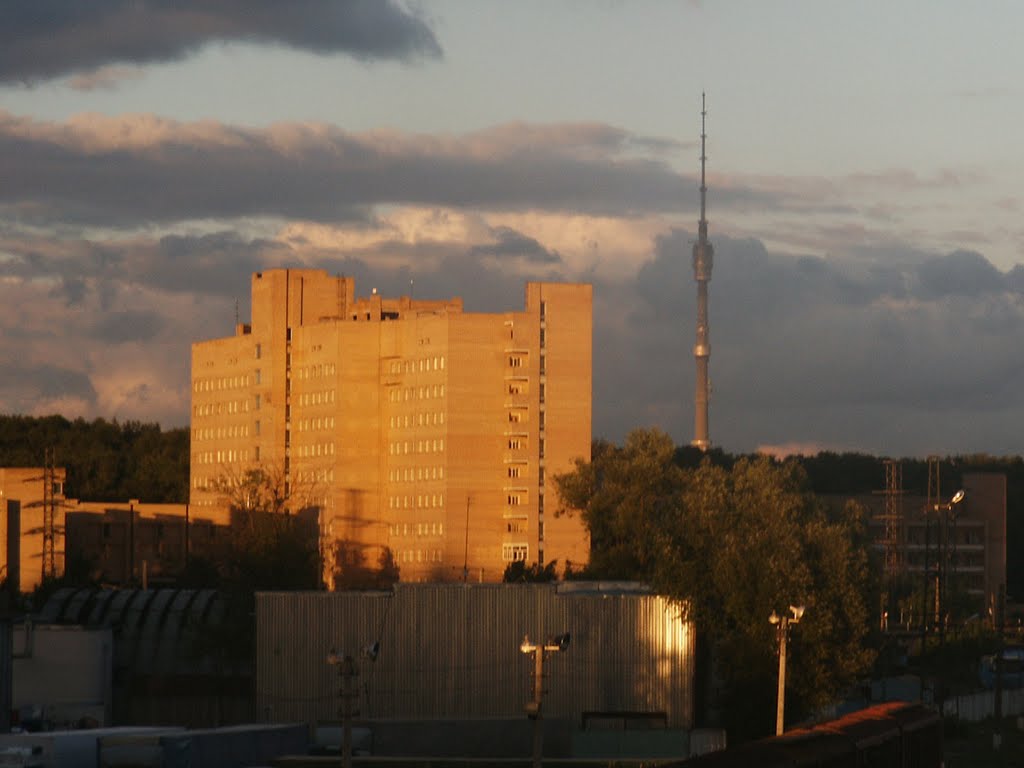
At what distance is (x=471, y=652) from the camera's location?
287ft

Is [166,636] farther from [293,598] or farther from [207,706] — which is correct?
[293,598]

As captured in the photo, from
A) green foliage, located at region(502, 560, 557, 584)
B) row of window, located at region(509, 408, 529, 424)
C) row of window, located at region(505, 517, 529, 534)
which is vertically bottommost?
green foliage, located at region(502, 560, 557, 584)

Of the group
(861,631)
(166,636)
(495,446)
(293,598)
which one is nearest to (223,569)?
(495,446)

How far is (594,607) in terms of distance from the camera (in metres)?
86.4

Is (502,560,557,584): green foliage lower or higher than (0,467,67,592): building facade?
lower

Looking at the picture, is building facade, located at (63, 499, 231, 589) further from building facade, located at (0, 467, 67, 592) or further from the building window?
the building window

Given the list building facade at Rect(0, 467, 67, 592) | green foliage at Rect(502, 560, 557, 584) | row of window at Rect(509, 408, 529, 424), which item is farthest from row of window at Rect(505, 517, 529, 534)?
building facade at Rect(0, 467, 67, 592)

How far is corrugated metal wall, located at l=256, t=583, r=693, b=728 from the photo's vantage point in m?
86.1

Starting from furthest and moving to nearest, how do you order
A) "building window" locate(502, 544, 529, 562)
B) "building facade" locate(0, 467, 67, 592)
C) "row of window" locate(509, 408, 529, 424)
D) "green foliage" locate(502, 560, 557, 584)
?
1. "row of window" locate(509, 408, 529, 424)
2. "building window" locate(502, 544, 529, 562)
3. "building facade" locate(0, 467, 67, 592)
4. "green foliage" locate(502, 560, 557, 584)

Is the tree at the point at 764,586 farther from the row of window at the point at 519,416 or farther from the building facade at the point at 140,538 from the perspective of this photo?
the row of window at the point at 519,416

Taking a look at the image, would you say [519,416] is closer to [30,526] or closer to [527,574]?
[527,574]

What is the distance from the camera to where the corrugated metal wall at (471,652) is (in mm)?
86062

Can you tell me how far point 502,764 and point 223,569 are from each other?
9554 cm

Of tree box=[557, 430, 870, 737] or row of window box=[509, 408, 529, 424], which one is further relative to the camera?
row of window box=[509, 408, 529, 424]
